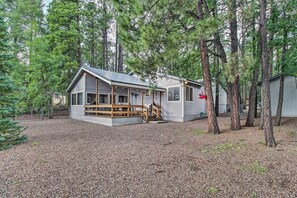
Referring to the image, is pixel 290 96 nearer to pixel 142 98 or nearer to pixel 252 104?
pixel 252 104

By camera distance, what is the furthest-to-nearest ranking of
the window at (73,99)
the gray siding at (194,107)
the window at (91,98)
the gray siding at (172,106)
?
the window at (73,99) → the window at (91,98) → the gray siding at (194,107) → the gray siding at (172,106)

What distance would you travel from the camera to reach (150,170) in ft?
13.2

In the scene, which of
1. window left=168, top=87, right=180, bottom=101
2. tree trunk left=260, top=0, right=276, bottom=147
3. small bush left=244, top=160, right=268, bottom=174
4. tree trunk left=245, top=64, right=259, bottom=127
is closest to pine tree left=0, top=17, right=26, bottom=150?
small bush left=244, top=160, right=268, bottom=174

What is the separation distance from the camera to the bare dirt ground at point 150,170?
308 cm

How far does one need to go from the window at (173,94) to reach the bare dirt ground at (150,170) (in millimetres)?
8494

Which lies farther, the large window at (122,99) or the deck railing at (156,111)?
the large window at (122,99)

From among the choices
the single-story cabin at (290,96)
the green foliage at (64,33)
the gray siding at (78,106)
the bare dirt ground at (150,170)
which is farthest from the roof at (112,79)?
the single-story cabin at (290,96)

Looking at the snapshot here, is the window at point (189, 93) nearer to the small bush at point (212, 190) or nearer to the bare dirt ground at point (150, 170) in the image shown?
the bare dirt ground at point (150, 170)

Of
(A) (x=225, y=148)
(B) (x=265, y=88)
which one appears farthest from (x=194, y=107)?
(A) (x=225, y=148)

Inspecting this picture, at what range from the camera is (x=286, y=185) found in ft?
10.6

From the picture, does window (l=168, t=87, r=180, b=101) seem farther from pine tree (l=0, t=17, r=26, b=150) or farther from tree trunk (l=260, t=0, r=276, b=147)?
pine tree (l=0, t=17, r=26, b=150)

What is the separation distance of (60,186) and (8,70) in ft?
16.9

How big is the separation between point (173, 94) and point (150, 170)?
36.4 ft

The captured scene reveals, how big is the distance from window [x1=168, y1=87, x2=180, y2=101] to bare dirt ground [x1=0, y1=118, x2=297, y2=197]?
8.49 metres
